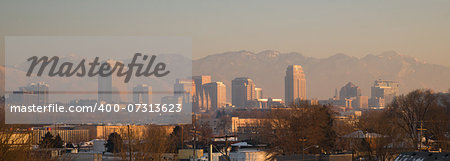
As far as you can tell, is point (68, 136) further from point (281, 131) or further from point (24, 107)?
point (281, 131)

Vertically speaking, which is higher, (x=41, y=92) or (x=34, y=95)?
(x=41, y=92)

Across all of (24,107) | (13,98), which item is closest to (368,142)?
(24,107)

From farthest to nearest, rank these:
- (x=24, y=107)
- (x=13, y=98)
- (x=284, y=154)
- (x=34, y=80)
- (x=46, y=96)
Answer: (x=34, y=80) → (x=46, y=96) → (x=13, y=98) → (x=24, y=107) → (x=284, y=154)

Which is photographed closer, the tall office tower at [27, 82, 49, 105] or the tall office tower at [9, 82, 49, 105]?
the tall office tower at [9, 82, 49, 105]

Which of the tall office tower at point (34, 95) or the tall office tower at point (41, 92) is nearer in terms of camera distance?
the tall office tower at point (34, 95)

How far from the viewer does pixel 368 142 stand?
53406 mm

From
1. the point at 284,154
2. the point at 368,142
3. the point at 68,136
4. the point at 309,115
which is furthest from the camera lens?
the point at 68,136

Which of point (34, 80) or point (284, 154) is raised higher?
point (34, 80)

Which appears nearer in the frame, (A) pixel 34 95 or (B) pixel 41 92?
(B) pixel 41 92

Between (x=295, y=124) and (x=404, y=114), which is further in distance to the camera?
(x=404, y=114)

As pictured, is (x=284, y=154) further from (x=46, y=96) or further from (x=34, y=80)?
(x=34, y=80)

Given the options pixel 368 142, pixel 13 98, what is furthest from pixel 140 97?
pixel 368 142

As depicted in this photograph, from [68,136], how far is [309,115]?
78585 millimetres

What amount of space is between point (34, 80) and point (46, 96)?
28765mm
